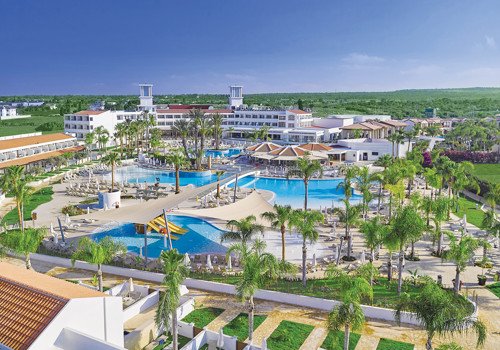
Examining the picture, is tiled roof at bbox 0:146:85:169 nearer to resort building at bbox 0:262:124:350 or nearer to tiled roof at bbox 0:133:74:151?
tiled roof at bbox 0:133:74:151

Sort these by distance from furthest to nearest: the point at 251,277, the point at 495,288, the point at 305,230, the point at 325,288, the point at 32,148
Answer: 1. the point at 32,148
2. the point at 495,288
3. the point at 325,288
4. the point at 305,230
5. the point at 251,277

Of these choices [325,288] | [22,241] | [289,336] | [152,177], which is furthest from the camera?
[152,177]

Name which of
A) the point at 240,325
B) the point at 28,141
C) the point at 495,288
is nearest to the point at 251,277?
the point at 240,325

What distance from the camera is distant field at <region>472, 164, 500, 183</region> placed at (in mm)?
44769

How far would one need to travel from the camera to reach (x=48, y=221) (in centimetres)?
3042

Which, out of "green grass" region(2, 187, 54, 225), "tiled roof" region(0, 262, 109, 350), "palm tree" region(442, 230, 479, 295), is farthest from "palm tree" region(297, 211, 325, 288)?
"green grass" region(2, 187, 54, 225)

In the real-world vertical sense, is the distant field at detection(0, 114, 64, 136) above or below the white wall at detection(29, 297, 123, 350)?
above

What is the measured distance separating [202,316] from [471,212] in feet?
A: 80.2

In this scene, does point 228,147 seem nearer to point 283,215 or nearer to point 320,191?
point 320,191

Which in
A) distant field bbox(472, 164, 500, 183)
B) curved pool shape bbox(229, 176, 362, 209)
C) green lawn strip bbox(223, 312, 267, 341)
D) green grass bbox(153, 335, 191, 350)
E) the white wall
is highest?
the white wall

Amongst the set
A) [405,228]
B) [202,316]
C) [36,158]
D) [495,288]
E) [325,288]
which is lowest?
[202,316]

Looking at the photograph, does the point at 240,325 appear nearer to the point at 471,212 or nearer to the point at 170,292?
the point at 170,292

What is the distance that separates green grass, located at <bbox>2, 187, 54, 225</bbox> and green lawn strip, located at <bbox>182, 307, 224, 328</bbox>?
1648 centimetres

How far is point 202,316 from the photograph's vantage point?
56.3 ft
